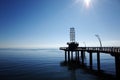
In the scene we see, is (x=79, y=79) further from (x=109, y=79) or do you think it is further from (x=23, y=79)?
(x=23, y=79)

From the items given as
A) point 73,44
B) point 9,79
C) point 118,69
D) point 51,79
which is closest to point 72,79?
point 51,79

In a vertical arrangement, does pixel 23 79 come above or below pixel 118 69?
below

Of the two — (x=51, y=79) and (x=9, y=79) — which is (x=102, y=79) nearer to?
(x=51, y=79)

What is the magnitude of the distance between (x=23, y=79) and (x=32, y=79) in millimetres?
1929

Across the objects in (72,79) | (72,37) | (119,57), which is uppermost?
(72,37)

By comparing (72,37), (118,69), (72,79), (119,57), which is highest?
(72,37)

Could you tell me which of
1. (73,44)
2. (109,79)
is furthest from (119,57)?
(73,44)

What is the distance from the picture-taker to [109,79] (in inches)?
1168

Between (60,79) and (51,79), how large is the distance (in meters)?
1.98

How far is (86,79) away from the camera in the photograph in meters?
30.5

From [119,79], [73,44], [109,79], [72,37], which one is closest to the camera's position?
[119,79]

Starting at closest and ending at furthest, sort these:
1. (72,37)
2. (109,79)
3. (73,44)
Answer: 1. (109,79)
2. (73,44)
3. (72,37)

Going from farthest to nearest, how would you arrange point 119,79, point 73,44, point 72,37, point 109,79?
point 72,37
point 73,44
point 109,79
point 119,79

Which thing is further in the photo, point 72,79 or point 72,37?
point 72,37
